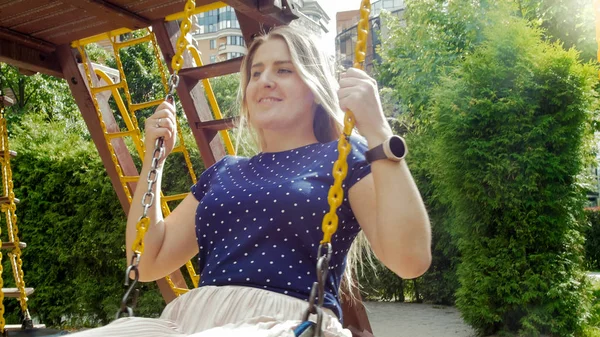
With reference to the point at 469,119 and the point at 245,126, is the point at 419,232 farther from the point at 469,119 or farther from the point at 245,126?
the point at 469,119

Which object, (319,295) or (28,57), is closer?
(319,295)

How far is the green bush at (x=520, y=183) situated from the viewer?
5512mm

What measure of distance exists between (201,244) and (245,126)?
1.69 ft

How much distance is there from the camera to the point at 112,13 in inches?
116

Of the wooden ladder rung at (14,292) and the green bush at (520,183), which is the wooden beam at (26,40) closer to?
the wooden ladder rung at (14,292)

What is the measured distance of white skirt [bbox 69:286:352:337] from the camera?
3.95 ft

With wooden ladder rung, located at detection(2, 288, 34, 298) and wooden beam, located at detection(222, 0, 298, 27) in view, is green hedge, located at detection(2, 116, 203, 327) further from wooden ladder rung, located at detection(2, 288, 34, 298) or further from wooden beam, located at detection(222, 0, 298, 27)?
wooden beam, located at detection(222, 0, 298, 27)

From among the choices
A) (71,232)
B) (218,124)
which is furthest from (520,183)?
(71,232)

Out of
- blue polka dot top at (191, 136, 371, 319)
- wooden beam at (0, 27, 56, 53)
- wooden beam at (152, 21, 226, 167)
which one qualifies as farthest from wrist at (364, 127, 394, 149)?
wooden beam at (0, 27, 56, 53)

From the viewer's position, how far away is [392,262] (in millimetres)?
1336

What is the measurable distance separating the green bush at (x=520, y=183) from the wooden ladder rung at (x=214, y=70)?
3504mm

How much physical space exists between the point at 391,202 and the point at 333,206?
138mm

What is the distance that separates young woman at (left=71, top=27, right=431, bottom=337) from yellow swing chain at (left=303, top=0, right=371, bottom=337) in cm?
6

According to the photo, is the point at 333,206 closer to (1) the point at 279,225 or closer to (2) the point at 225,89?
(1) the point at 279,225
